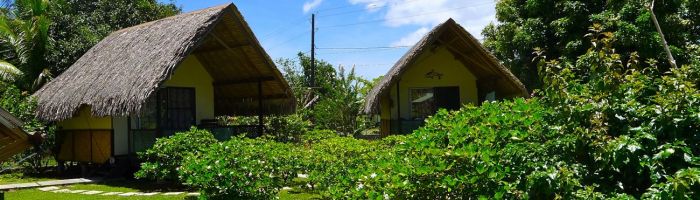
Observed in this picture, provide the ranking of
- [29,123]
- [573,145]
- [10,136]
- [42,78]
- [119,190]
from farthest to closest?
[42,78] → [29,123] → [119,190] → [10,136] → [573,145]

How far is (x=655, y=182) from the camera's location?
3.11 metres

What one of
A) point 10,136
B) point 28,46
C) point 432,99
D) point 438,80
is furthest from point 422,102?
point 10,136

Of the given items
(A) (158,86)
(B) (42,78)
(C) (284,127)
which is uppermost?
(B) (42,78)

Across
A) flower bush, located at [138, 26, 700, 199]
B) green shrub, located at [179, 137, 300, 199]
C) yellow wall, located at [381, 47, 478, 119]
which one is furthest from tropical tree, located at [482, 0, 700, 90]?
flower bush, located at [138, 26, 700, 199]

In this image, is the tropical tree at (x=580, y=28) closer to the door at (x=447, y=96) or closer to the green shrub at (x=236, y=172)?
the door at (x=447, y=96)

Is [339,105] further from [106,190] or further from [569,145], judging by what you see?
[569,145]

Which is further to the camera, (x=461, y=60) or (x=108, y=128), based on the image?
(x=461, y=60)

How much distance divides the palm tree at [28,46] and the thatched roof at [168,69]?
10.1 ft

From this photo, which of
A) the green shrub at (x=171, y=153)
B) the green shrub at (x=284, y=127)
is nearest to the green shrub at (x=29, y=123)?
the green shrub at (x=171, y=153)

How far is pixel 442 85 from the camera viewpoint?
49.1 feet

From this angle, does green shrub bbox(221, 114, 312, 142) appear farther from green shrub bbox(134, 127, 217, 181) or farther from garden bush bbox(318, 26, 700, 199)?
garden bush bbox(318, 26, 700, 199)

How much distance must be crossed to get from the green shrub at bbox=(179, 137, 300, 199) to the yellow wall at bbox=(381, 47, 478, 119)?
7.55 m

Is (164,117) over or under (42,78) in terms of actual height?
under

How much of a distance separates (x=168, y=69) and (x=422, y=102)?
6.80 meters
